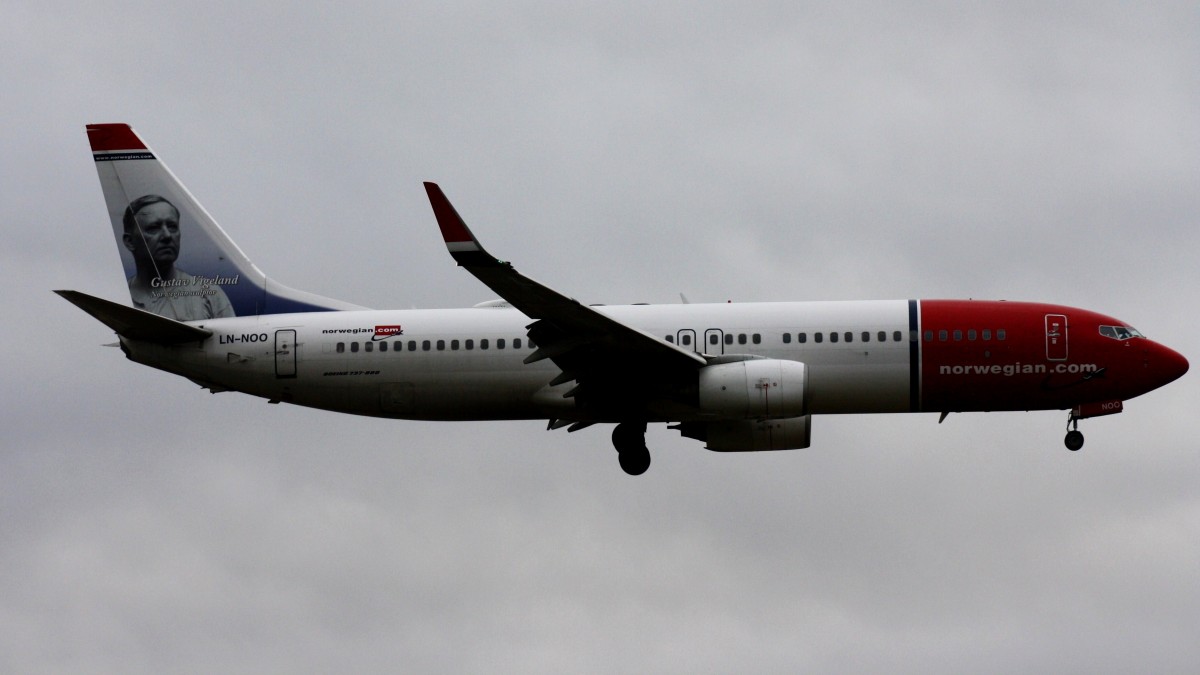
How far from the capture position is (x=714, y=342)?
46094mm

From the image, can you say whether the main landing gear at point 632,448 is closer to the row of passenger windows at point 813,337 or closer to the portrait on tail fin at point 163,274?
the row of passenger windows at point 813,337

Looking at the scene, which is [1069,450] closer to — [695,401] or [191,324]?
[695,401]

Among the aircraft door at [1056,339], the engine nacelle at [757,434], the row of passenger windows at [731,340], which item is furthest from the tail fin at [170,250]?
the aircraft door at [1056,339]

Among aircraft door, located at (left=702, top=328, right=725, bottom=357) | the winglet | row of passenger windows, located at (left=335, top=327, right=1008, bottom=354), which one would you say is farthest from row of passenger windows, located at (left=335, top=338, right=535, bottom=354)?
the winglet

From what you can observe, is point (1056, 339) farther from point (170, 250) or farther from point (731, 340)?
point (170, 250)

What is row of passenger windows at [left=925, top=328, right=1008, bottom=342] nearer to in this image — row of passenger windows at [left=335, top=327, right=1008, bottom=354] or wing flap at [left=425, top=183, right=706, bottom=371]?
row of passenger windows at [left=335, top=327, right=1008, bottom=354]

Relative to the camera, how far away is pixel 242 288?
4931 cm

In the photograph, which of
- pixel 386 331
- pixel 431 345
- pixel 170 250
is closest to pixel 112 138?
pixel 170 250

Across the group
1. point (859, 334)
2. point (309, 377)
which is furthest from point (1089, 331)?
point (309, 377)

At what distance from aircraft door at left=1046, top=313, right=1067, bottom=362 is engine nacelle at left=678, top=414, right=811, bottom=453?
6407 millimetres

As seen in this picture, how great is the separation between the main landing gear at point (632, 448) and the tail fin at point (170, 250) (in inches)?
311

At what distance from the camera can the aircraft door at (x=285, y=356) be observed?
4722 centimetres

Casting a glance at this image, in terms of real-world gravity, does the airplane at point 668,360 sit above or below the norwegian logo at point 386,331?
below

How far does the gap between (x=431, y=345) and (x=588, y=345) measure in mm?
4597
